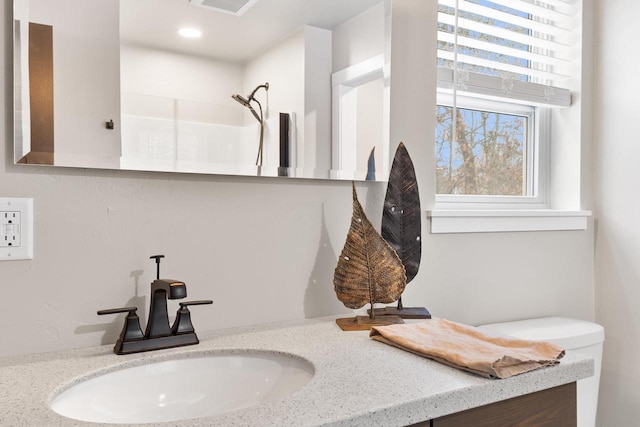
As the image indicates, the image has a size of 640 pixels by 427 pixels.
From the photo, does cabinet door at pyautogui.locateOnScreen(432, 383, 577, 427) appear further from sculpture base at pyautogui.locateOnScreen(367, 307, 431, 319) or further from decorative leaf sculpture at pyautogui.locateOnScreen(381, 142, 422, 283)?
decorative leaf sculpture at pyautogui.locateOnScreen(381, 142, 422, 283)

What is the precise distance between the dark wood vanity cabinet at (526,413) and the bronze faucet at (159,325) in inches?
20.3

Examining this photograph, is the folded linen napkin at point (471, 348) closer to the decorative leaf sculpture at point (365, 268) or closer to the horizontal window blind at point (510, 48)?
the decorative leaf sculpture at point (365, 268)

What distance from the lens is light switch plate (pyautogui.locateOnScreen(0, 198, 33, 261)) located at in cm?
95

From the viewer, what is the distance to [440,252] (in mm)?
1547

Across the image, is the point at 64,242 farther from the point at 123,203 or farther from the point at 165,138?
the point at 165,138

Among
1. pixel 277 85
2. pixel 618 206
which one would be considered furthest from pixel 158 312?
pixel 618 206

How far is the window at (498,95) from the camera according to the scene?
1.66 meters

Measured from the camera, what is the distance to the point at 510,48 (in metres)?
1.78

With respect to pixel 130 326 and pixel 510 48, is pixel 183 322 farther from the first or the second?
pixel 510 48

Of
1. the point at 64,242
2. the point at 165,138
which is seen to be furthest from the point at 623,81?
the point at 64,242

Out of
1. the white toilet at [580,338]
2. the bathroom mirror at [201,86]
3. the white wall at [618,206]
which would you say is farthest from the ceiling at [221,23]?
the white wall at [618,206]

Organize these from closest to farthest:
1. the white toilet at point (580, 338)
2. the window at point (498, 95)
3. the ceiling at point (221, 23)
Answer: the ceiling at point (221, 23) → the white toilet at point (580, 338) → the window at point (498, 95)

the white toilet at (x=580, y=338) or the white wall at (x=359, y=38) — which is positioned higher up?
the white wall at (x=359, y=38)

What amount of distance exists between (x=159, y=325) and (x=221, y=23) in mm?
684
